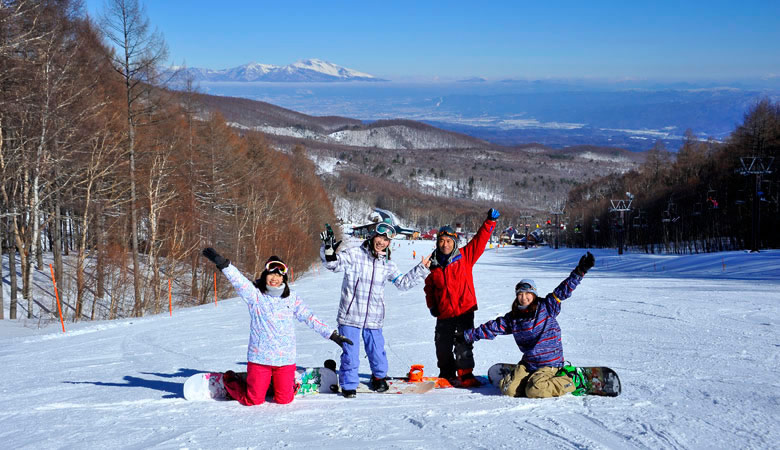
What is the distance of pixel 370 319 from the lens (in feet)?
20.2

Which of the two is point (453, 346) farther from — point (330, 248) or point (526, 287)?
point (330, 248)

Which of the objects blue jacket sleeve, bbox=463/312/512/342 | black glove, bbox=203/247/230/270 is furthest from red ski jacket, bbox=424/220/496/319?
black glove, bbox=203/247/230/270

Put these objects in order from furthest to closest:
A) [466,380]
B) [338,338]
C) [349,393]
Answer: [466,380]
[349,393]
[338,338]

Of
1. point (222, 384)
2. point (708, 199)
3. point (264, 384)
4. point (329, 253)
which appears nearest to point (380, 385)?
point (264, 384)

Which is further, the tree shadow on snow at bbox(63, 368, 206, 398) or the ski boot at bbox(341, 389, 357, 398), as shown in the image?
the tree shadow on snow at bbox(63, 368, 206, 398)

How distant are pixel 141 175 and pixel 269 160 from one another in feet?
70.0

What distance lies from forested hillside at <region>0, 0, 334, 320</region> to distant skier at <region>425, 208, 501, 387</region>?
11907 millimetres

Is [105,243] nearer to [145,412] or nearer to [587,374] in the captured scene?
[145,412]

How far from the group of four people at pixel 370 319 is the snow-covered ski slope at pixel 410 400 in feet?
0.78

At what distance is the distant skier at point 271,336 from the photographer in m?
5.91

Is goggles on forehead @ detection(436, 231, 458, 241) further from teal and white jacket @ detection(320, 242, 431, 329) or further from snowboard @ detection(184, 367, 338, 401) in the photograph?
snowboard @ detection(184, 367, 338, 401)

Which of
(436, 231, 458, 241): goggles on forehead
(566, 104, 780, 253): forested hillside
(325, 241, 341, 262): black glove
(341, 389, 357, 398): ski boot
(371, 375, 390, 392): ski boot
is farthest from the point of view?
(566, 104, 780, 253): forested hillside

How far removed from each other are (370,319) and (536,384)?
175 cm

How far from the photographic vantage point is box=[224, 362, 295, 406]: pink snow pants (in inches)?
233
